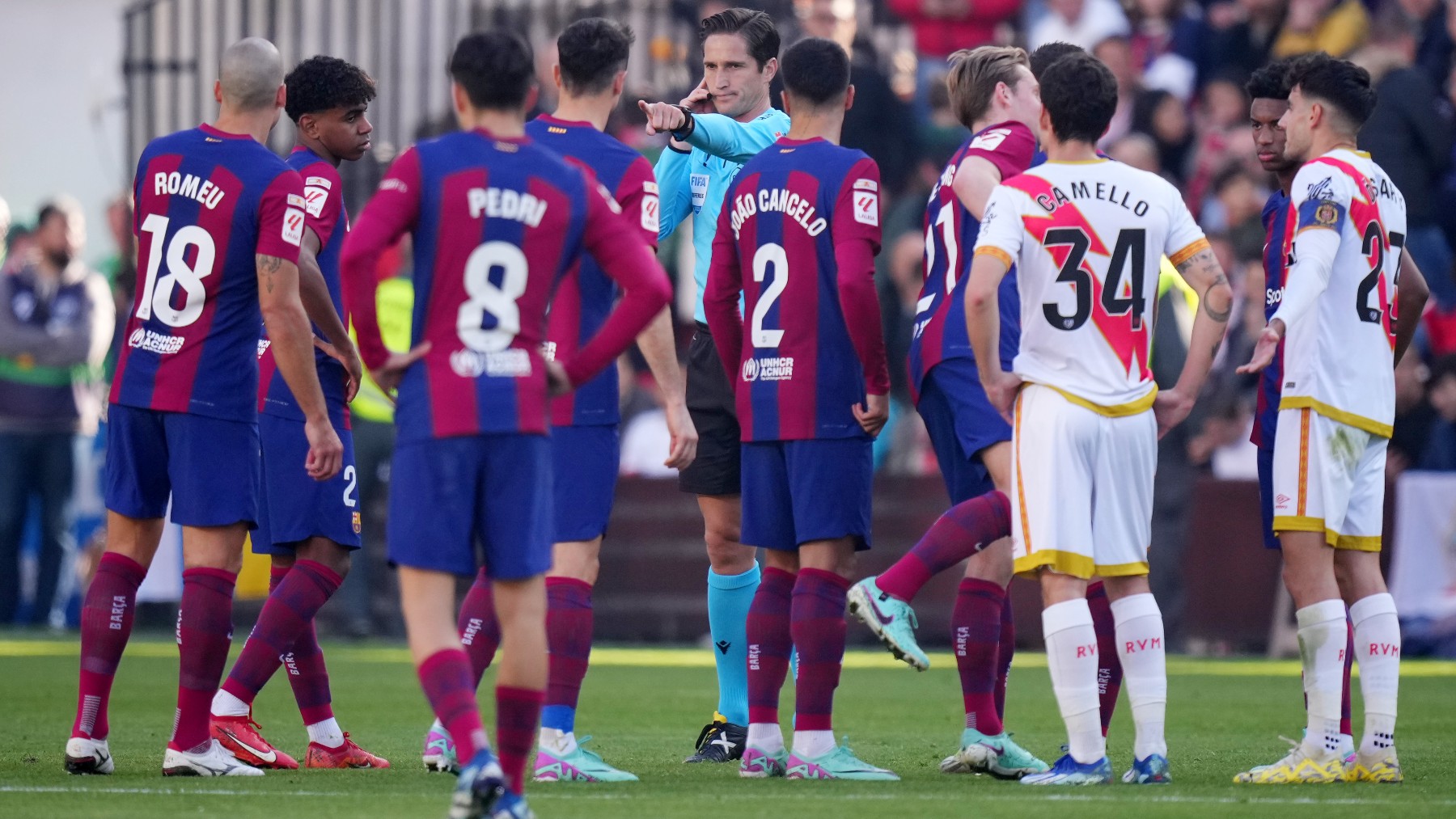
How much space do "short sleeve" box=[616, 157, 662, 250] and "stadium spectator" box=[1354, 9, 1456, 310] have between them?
8.45m

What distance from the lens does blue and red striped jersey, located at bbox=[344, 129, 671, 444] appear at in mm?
5430

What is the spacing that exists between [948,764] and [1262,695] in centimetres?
386

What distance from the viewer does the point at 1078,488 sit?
20.7 ft

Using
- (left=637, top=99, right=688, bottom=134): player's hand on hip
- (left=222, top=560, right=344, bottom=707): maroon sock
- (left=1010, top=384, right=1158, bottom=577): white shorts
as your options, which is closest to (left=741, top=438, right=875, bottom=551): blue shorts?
(left=1010, top=384, right=1158, bottom=577): white shorts

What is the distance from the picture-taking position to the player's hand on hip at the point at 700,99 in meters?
8.03

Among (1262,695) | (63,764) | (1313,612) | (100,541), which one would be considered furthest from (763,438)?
(100,541)

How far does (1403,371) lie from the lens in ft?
43.7

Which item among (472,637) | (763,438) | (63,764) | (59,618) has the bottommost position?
(59,618)

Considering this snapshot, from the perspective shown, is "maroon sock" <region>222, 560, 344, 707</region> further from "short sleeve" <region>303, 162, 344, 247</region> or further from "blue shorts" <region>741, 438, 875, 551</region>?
"blue shorts" <region>741, 438, 875, 551</region>

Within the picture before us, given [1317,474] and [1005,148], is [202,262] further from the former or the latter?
[1317,474]

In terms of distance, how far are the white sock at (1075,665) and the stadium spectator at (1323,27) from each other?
1012cm

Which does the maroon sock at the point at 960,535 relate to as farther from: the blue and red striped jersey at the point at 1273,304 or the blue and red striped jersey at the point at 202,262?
the blue and red striped jersey at the point at 202,262

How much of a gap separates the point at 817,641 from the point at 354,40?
37.4ft

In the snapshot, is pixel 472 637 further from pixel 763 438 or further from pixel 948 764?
pixel 948 764
